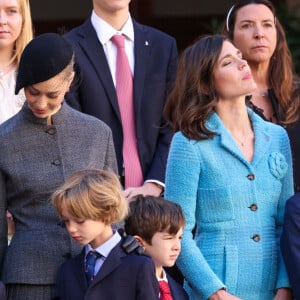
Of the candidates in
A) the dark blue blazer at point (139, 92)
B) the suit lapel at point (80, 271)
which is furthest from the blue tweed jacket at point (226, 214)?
the dark blue blazer at point (139, 92)

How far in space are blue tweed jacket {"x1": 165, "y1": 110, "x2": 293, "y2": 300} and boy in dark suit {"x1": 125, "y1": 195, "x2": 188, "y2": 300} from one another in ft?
0.40

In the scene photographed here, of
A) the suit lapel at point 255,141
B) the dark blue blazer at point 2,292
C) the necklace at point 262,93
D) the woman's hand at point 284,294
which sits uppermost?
the suit lapel at point 255,141

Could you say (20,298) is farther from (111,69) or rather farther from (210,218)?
(111,69)

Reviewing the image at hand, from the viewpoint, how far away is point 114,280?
501 cm

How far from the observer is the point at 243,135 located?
5.68 m

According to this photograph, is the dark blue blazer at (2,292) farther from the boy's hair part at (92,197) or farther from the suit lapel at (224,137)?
the suit lapel at (224,137)

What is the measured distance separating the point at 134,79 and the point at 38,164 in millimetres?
1312

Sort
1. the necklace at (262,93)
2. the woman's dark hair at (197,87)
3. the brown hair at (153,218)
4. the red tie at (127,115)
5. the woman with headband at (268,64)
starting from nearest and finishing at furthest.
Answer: the brown hair at (153,218) → the woman's dark hair at (197,87) → the red tie at (127,115) → the woman with headband at (268,64) → the necklace at (262,93)

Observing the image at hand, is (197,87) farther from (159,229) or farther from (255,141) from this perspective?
(159,229)

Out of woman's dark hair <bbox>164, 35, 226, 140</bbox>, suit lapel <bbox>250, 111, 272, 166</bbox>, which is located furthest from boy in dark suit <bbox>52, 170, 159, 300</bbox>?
suit lapel <bbox>250, 111, 272, 166</bbox>

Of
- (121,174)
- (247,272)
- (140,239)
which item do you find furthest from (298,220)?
(121,174)

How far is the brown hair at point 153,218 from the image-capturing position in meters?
5.33

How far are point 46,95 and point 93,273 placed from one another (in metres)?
0.77

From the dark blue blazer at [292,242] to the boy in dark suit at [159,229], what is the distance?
48 centimetres
